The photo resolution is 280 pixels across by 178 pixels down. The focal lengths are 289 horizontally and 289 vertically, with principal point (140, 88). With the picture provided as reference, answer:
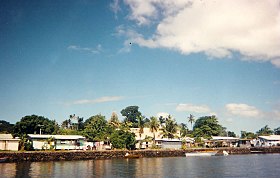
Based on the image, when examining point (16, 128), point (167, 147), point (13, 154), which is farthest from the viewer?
point (167, 147)

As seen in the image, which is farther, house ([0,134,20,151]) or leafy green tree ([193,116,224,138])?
leafy green tree ([193,116,224,138])

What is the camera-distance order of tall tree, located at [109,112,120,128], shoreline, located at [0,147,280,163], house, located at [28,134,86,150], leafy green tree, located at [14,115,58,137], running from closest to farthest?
shoreline, located at [0,147,280,163], house, located at [28,134,86,150], leafy green tree, located at [14,115,58,137], tall tree, located at [109,112,120,128]

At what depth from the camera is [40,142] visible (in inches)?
3041

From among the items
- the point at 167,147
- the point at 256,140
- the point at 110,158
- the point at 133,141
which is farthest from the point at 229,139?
the point at 110,158

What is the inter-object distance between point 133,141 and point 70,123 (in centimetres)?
5674

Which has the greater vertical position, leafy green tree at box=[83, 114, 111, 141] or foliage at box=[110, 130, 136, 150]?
leafy green tree at box=[83, 114, 111, 141]

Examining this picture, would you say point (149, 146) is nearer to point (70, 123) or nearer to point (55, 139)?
point (55, 139)

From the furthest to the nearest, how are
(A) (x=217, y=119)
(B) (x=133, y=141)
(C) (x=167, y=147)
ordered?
(A) (x=217, y=119) → (C) (x=167, y=147) → (B) (x=133, y=141)

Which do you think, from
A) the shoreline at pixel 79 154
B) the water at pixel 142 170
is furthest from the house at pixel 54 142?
the water at pixel 142 170

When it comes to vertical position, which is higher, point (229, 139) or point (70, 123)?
point (70, 123)

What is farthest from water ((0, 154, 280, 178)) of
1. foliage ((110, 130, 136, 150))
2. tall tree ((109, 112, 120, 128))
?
tall tree ((109, 112, 120, 128))

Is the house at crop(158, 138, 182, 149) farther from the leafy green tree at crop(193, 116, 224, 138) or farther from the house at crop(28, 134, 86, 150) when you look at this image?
the house at crop(28, 134, 86, 150)

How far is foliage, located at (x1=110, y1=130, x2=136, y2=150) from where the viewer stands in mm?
82438

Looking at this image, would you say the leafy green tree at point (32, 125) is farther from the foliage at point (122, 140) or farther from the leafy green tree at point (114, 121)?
the foliage at point (122, 140)
